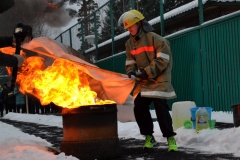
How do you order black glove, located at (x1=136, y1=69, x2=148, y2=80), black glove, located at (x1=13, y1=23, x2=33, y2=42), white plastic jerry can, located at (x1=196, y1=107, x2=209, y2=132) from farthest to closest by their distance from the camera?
white plastic jerry can, located at (x1=196, y1=107, x2=209, y2=132)
black glove, located at (x1=136, y1=69, x2=148, y2=80)
black glove, located at (x1=13, y1=23, x2=33, y2=42)

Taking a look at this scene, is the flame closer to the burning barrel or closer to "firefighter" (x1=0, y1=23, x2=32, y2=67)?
the burning barrel

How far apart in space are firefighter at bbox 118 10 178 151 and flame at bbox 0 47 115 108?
51 centimetres

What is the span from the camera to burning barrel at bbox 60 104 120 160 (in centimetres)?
494

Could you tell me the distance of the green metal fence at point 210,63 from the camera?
899 centimetres

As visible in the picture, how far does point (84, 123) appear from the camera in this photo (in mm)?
4961

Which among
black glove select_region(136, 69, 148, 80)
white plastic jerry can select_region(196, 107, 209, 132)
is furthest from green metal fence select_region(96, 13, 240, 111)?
black glove select_region(136, 69, 148, 80)

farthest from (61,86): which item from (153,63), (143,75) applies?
(153,63)

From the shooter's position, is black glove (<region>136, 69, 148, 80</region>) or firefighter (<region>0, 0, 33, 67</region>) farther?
black glove (<region>136, 69, 148, 80</region>)

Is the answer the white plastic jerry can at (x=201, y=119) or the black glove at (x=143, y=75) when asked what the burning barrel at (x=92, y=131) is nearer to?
the black glove at (x=143, y=75)

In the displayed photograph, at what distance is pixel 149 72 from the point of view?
516cm

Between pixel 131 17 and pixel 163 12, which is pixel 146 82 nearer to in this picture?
pixel 131 17

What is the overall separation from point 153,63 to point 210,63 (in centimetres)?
Answer: 495

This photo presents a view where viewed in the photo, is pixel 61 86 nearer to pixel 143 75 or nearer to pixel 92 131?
pixel 92 131

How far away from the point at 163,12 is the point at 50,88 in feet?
24.1
